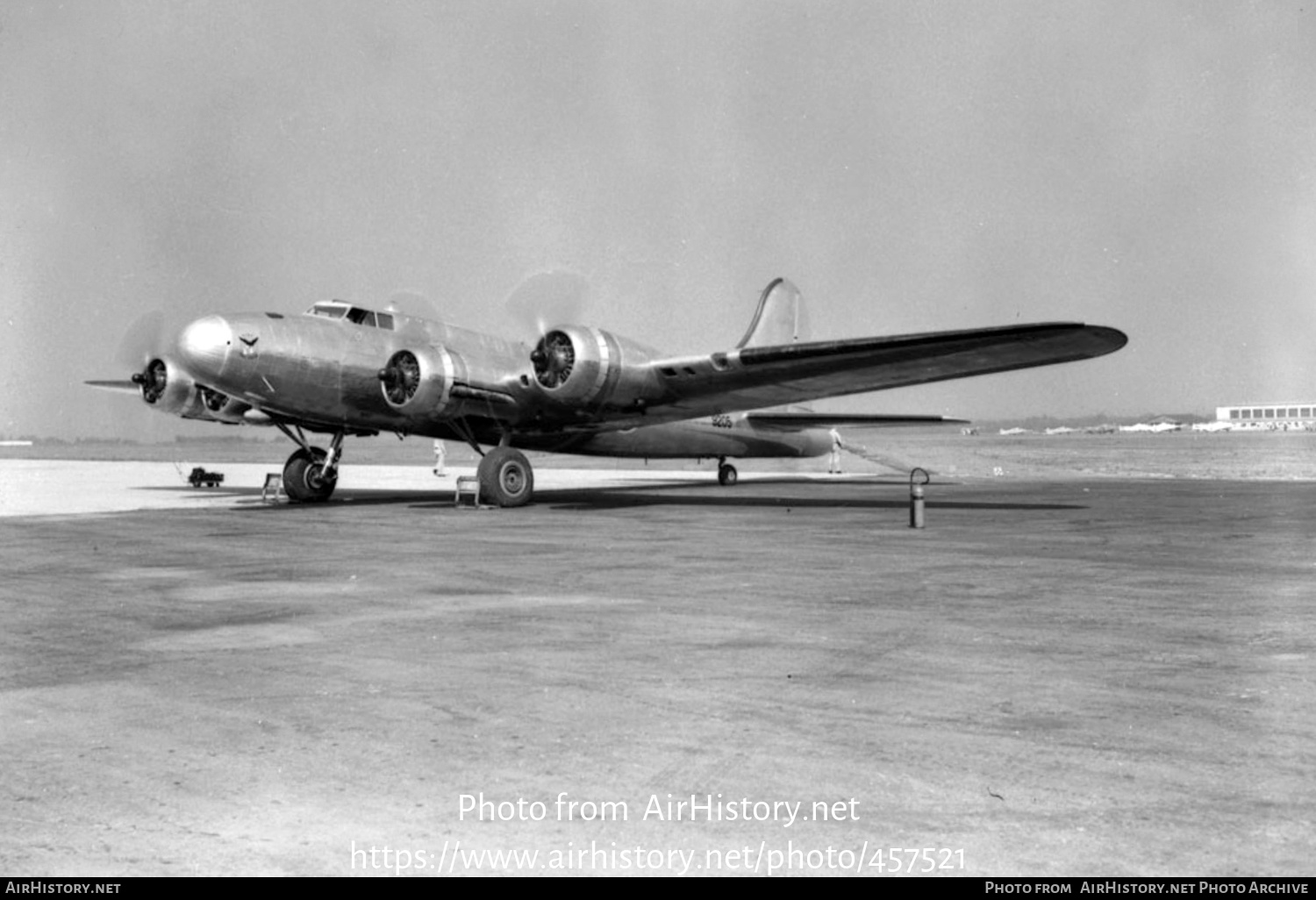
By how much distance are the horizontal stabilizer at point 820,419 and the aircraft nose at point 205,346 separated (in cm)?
1643

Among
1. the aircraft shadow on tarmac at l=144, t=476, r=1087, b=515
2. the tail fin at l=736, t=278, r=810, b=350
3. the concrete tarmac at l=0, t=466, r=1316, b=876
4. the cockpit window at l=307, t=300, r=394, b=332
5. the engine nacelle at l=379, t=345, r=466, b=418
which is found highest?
the tail fin at l=736, t=278, r=810, b=350

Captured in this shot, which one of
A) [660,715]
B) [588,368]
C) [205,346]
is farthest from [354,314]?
[660,715]

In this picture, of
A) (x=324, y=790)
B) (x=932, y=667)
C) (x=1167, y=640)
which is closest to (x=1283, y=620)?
(x=1167, y=640)

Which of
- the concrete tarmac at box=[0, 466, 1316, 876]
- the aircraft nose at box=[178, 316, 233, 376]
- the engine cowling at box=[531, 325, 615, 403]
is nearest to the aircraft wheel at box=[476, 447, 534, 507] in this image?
the engine cowling at box=[531, 325, 615, 403]

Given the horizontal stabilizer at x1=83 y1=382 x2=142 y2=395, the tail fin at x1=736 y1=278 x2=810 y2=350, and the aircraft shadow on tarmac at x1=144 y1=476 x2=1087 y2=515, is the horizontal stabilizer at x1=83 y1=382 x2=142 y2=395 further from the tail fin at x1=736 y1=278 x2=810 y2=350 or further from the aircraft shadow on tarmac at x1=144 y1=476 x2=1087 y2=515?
the tail fin at x1=736 y1=278 x2=810 y2=350

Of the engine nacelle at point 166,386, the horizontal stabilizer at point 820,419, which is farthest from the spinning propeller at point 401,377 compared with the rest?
the horizontal stabilizer at point 820,419

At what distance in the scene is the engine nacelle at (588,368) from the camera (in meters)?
21.6

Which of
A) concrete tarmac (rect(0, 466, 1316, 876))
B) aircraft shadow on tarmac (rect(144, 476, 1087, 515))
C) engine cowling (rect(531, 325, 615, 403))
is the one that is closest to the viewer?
concrete tarmac (rect(0, 466, 1316, 876))

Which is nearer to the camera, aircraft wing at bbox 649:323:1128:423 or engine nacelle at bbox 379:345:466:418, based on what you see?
aircraft wing at bbox 649:323:1128:423

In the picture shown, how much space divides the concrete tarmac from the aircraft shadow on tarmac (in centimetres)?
1086

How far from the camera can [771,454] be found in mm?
33781

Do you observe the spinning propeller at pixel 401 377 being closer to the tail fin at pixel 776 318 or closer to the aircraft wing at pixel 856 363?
the aircraft wing at pixel 856 363

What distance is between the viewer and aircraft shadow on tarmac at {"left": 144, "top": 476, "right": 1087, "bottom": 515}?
24.1 m

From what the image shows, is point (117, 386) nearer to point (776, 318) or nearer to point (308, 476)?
point (308, 476)
